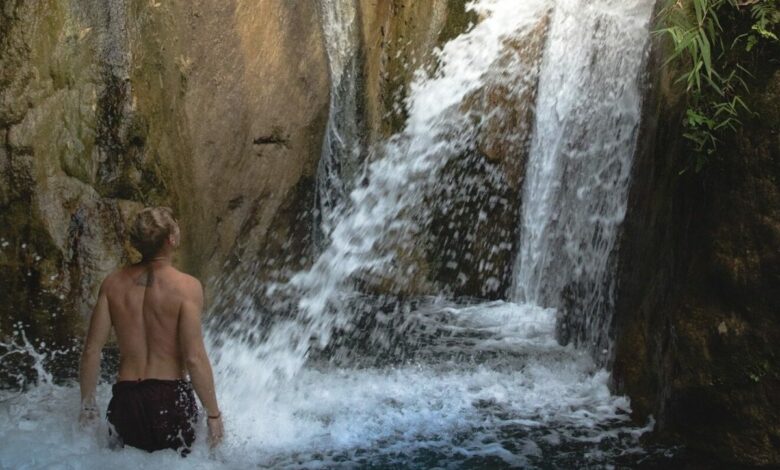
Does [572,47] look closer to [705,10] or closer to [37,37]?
[705,10]

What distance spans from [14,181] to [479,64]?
3.96 metres

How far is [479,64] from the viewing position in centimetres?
757

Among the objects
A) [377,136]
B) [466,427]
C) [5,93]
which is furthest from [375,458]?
[377,136]

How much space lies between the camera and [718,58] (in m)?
4.12

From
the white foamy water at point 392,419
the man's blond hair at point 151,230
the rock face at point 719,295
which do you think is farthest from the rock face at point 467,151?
the man's blond hair at point 151,230

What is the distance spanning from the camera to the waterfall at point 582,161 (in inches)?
223

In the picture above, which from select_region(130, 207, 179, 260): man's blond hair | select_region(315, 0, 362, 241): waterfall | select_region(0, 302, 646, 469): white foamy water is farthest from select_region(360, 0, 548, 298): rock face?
select_region(130, 207, 179, 260): man's blond hair

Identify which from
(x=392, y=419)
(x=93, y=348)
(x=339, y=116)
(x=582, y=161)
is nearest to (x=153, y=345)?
(x=93, y=348)

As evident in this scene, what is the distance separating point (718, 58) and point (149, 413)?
307 centimetres

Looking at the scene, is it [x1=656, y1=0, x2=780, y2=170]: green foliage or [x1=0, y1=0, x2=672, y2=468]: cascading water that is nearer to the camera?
[x1=656, y1=0, x2=780, y2=170]: green foliage

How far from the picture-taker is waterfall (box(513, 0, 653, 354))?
5.65 m

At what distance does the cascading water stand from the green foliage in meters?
1.40

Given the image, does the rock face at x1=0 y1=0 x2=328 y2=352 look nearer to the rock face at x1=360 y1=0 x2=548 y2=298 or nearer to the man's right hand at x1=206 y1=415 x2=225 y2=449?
the rock face at x1=360 y1=0 x2=548 y2=298

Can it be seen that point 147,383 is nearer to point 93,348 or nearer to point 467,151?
point 93,348
